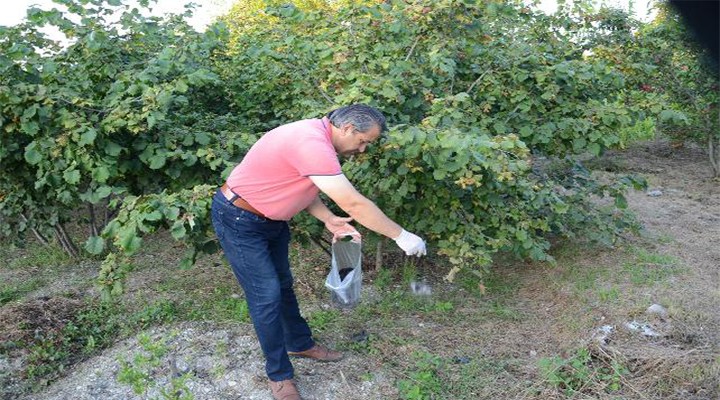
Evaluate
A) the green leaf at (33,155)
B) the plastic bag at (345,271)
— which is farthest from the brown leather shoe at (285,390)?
the green leaf at (33,155)

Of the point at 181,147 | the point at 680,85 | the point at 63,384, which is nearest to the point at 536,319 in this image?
the point at 181,147

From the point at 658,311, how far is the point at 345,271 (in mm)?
1752

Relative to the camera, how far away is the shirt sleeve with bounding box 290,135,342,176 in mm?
2809

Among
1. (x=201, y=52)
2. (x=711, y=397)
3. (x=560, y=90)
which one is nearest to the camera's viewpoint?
(x=711, y=397)

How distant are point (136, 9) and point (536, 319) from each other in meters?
3.09

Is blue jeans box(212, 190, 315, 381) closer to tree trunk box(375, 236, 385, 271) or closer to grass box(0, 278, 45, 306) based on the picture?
tree trunk box(375, 236, 385, 271)

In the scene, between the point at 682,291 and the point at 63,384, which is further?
the point at 682,291

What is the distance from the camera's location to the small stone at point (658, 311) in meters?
3.86

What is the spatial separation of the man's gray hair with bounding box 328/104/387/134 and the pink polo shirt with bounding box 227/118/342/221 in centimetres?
7

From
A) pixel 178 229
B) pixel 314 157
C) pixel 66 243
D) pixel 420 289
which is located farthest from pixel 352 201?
pixel 66 243

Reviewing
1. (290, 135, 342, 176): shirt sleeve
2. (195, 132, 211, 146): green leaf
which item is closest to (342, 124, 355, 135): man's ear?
(290, 135, 342, 176): shirt sleeve

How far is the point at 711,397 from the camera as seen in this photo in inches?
128

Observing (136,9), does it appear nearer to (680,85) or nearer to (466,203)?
(466,203)

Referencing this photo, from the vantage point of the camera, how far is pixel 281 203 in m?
3.04
